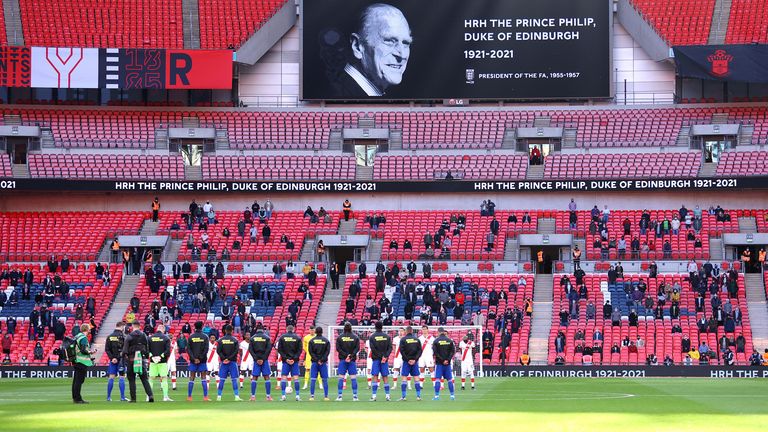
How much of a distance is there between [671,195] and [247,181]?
22.6 metres

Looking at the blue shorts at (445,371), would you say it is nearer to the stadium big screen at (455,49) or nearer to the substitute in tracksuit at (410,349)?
the substitute in tracksuit at (410,349)

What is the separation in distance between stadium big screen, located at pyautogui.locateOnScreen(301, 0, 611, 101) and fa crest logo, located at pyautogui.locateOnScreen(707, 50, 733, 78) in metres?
6.01

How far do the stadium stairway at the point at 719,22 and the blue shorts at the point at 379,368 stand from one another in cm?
4459

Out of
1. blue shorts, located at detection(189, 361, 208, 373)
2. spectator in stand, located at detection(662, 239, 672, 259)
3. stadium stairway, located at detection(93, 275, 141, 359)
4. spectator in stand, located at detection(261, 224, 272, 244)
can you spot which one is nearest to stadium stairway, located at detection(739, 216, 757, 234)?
spectator in stand, located at detection(662, 239, 672, 259)

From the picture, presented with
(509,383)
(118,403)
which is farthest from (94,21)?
(118,403)

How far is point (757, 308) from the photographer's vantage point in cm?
5900

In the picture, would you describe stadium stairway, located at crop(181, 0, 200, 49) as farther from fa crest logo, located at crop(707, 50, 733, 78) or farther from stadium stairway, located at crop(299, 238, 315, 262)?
fa crest logo, located at crop(707, 50, 733, 78)

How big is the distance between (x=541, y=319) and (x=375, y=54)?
20810 mm

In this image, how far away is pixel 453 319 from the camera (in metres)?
58.5

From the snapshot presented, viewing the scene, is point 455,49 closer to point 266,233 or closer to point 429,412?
point 266,233

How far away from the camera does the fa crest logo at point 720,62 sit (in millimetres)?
68125

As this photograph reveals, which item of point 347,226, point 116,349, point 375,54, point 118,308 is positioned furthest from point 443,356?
point 375,54

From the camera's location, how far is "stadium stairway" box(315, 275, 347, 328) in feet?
196

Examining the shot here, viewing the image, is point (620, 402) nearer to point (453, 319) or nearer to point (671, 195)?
point (453, 319)
